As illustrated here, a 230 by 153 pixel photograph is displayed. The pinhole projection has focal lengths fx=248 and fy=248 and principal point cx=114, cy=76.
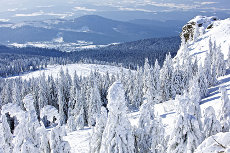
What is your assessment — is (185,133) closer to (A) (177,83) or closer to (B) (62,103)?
(A) (177,83)

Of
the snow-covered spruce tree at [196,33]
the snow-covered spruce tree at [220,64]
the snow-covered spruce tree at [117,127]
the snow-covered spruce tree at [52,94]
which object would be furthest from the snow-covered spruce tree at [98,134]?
the snow-covered spruce tree at [196,33]

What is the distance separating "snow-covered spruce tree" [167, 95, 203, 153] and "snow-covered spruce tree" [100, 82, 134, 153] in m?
3.21

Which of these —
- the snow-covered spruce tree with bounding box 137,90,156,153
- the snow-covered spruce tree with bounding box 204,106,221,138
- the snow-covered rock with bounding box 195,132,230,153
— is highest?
the snow-covered rock with bounding box 195,132,230,153

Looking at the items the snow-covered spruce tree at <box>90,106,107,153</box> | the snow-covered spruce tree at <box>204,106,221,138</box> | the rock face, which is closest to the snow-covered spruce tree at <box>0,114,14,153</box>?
the snow-covered spruce tree at <box>90,106,107,153</box>

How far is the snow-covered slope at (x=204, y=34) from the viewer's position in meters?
104

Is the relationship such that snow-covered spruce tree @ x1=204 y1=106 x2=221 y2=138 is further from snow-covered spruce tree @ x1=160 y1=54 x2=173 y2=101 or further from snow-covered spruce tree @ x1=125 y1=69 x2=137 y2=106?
snow-covered spruce tree @ x1=125 y1=69 x2=137 y2=106

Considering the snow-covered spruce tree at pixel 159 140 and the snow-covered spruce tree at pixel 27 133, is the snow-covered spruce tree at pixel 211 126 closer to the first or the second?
the snow-covered spruce tree at pixel 159 140

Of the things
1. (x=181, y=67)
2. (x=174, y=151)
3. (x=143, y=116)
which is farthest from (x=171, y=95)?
(x=174, y=151)

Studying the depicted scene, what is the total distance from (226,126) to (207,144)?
839cm

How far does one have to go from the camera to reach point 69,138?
1950 inches

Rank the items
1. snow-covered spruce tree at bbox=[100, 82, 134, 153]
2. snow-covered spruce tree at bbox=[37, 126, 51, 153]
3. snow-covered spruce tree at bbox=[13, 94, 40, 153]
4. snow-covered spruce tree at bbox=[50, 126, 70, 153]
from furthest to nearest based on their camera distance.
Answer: snow-covered spruce tree at bbox=[37, 126, 51, 153], snow-covered spruce tree at bbox=[50, 126, 70, 153], snow-covered spruce tree at bbox=[13, 94, 40, 153], snow-covered spruce tree at bbox=[100, 82, 134, 153]

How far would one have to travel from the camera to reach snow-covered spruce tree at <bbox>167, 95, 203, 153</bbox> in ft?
53.5

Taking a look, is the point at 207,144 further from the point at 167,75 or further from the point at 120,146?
the point at 167,75

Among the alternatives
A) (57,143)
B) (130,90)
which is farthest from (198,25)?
(57,143)
